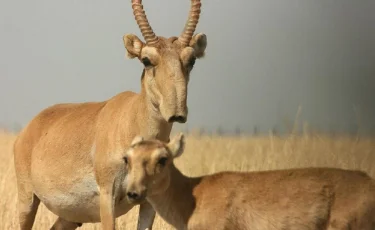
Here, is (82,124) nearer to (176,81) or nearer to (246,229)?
(176,81)

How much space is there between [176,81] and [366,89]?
567 centimetres

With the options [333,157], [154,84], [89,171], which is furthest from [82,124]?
[333,157]

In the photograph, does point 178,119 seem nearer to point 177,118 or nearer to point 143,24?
point 177,118

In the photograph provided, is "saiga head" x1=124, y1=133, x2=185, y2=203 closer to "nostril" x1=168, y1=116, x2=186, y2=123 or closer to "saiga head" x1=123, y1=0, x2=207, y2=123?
"nostril" x1=168, y1=116, x2=186, y2=123

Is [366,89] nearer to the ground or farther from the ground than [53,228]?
farther from the ground

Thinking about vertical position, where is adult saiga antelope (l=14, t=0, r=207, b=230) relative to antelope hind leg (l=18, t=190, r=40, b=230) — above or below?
above

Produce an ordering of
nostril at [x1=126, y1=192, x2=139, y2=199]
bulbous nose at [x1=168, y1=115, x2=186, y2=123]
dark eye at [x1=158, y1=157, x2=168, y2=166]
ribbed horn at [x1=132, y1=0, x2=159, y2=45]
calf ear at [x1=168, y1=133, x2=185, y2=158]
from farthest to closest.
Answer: ribbed horn at [x1=132, y1=0, x2=159, y2=45], bulbous nose at [x1=168, y1=115, x2=186, y2=123], calf ear at [x1=168, y1=133, x2=185, y2=158], dark eye at [x1=158, y1=157, x2=168, y2=166], nostril at [x1=126, y1=192, x2=139, y2=199]

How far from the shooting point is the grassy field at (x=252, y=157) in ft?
42.9

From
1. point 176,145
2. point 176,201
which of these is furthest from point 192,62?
point 176,201

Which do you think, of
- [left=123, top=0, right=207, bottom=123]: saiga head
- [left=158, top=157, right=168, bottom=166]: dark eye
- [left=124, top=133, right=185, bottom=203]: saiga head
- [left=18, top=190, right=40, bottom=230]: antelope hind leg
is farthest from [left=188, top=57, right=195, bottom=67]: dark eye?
[left=18, top=190, right=40, bottom=230]: antelope hind leg

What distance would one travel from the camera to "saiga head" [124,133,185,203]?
7961mm

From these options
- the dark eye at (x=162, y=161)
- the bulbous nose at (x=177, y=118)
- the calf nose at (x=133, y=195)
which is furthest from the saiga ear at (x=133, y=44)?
the calf nose at (x=133, y=195)

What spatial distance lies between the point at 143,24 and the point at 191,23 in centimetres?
48

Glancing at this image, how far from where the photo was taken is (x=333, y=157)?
13.4m
